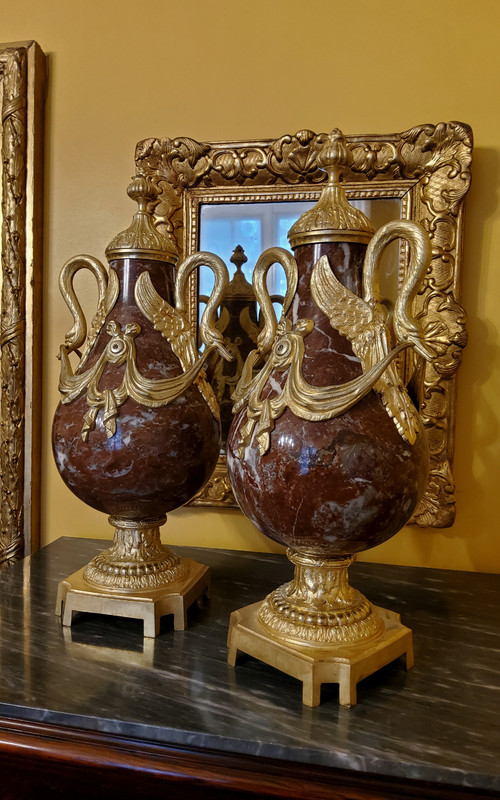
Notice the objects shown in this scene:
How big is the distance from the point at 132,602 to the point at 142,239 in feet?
1.67

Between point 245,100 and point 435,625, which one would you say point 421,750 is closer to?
point 435,625

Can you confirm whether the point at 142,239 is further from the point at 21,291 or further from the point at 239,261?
the point at 21,291

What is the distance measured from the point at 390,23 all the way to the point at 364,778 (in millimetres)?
1160

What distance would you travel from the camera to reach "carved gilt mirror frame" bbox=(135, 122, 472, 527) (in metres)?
1.06

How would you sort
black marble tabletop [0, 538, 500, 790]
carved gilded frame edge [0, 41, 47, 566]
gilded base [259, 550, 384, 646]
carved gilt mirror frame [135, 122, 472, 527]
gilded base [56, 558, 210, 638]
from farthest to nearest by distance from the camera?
carved gilded frame edge [0, 41, 47, 566], carved gilt mirror frame [135, 122, 472, 527], gilded base [56, 558, 210, 638], gilded base [259, 550, 384, 646], black marble tabletop [0, 538, 500, 790]

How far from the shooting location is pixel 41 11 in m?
1.25

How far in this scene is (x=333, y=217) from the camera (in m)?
0.75

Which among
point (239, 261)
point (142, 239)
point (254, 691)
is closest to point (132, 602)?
point (254, 691)

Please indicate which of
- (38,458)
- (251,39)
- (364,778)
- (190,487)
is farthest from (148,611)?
(251,39)

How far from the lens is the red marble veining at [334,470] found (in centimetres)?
68

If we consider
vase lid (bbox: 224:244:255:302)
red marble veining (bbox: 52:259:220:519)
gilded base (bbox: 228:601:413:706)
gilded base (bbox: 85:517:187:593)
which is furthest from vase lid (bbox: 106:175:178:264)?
gilded base (bbox: 228:601:413:706)

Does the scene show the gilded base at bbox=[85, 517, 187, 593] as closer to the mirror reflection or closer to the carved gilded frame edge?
the mirror reflection

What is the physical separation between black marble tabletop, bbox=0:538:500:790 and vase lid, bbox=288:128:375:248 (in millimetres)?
537

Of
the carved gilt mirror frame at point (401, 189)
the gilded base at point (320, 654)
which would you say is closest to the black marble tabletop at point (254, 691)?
the gilded base at point (320, 654)
